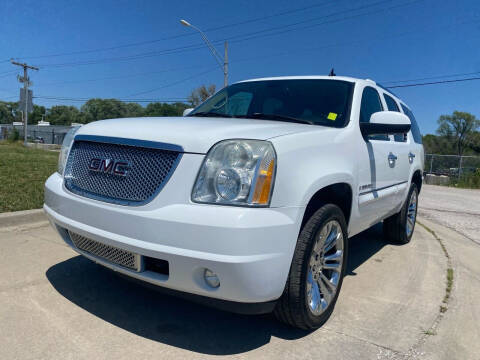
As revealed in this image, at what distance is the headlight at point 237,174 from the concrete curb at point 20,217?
11.0ft

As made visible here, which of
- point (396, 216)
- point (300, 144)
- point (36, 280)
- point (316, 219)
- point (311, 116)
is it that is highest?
point (311, 116)

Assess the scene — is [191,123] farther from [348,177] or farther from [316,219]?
[348,177]

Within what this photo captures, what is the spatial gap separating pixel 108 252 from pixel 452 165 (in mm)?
21537

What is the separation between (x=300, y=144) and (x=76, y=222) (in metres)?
1.46

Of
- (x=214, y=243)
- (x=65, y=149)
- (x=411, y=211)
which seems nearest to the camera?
(x=214, y=243)

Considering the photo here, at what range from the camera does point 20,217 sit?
4477 millimetres

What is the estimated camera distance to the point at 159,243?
1994mm

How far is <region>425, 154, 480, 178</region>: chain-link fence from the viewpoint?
19.3 m

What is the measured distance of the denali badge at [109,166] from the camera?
225 centimetres

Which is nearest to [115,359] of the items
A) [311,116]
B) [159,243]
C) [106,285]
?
[159,243]

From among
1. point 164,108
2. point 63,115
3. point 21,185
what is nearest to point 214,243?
point 21,185

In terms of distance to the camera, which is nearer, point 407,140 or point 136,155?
point 136,155

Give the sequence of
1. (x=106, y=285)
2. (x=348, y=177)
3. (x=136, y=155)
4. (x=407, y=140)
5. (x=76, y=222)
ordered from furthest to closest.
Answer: (x=407, y=140)
(x=106, y=285)
(x=348, y=177)
(x=76, y=222)
(x=136, y=155)

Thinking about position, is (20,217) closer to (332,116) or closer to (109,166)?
(109,166)
